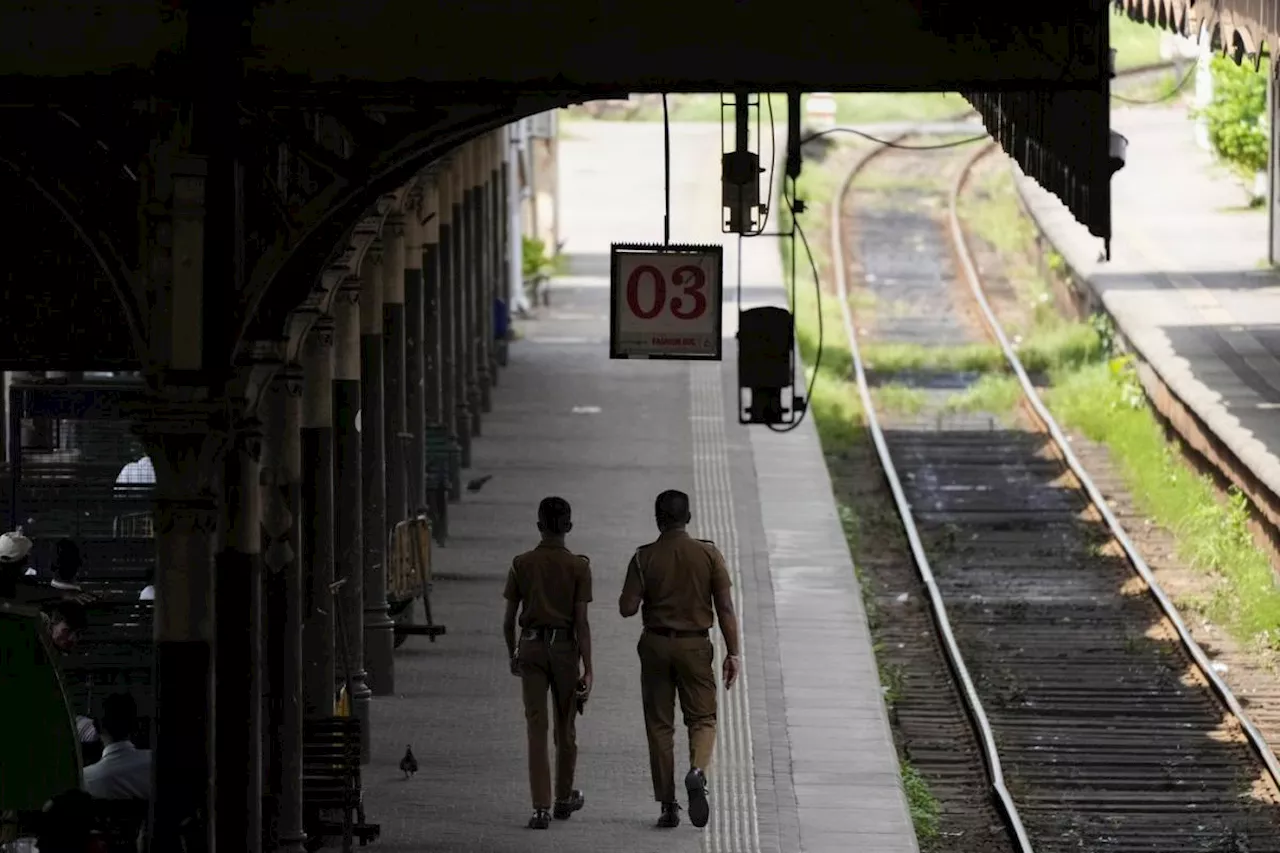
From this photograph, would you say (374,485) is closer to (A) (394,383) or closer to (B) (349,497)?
(B) (349,497)

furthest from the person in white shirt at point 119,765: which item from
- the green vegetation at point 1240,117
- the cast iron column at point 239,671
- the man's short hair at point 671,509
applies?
the green vegetation at point 1240,117

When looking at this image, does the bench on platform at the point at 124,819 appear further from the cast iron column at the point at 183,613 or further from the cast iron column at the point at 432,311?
the cast iron column at the point at 432,311

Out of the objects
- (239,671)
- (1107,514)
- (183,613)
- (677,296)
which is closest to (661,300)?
(677,296)

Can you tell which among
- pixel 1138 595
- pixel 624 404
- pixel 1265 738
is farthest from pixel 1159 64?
pixel 1265 738

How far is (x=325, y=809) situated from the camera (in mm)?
13109

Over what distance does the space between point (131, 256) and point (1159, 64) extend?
43890mm

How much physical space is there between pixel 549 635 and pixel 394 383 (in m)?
5.93

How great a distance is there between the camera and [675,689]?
42.7 ft

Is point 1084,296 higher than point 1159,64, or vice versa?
point 1159,64

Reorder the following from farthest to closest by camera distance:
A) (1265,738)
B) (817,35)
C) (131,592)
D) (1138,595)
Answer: (1138,595) < (1265,738) < (131,592) < (817,35)

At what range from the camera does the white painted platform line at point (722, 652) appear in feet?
43.9

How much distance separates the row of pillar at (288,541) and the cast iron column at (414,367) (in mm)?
18

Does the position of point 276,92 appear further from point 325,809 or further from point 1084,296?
point 1084,296

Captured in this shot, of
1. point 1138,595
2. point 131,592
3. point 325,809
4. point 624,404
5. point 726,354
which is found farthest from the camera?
point 726,354
